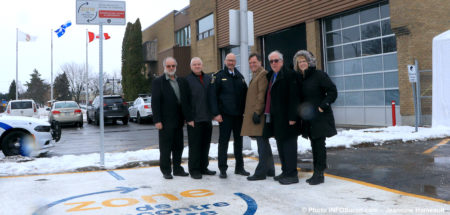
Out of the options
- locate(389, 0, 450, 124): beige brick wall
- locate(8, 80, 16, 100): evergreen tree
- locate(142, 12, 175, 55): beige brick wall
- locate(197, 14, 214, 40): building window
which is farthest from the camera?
locate(8, 80, 16, 100): evergreen tree

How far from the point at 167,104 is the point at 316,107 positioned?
2.30 m

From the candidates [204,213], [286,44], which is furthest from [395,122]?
[204,213]

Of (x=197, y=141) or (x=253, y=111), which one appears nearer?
(x=253, y=111)

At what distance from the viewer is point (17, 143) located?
8.55 meters

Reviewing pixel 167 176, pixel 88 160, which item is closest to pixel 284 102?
pixel 167 176

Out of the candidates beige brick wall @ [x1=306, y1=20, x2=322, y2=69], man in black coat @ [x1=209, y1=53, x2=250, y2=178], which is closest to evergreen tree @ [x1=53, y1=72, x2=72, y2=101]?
beige brick wall @ [x1=306, y1=20, x2=322, y2=69]

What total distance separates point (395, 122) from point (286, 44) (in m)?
9.14

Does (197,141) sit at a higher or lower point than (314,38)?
lower

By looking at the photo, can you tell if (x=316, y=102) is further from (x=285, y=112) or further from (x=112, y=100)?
(x=112, y=100)

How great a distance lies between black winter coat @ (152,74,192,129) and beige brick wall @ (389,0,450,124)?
11.4 meters

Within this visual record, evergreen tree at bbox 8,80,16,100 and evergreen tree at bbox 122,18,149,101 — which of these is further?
evergreen tree at bbox 8,80,16,100

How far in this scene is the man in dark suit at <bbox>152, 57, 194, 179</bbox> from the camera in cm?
583

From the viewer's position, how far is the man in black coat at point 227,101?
5.75 metres

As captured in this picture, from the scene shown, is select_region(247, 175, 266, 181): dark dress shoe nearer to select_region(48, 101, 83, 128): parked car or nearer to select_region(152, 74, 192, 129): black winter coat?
select_region(152, 74, 192, 129): black winter coat
